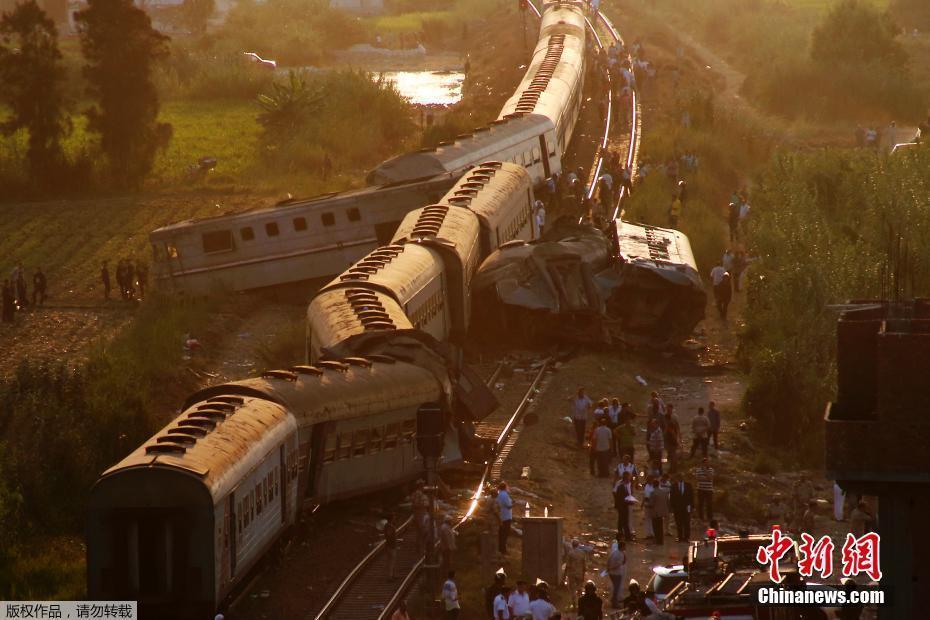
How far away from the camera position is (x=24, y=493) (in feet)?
93.9

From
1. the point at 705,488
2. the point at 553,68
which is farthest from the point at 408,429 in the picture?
the point at 553,68

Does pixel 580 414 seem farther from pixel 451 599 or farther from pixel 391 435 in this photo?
pixel 451 599

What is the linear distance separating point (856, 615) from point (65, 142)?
50.4 m

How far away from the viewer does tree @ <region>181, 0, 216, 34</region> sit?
11038 cm

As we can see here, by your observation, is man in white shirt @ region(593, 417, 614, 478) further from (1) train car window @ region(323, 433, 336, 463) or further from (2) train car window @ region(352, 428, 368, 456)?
(1) train car window @ region(323, 433, 336, 463)

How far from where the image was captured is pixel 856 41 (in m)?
80.9

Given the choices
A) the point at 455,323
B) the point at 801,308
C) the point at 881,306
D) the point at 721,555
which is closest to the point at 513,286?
the point at 455,323

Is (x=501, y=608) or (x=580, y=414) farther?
(x=580, y=414)

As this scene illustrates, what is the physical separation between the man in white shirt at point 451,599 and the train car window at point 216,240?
21618 millimetres

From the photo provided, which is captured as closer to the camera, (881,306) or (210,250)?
(881,306)

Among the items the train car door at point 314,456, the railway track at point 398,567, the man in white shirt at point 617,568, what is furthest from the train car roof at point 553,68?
the man in white shirt at point 617,568

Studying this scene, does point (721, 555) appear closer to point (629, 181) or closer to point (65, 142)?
point (629, 181)

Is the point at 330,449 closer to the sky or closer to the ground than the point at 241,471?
closer to the ground

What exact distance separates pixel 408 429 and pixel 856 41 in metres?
57.6
